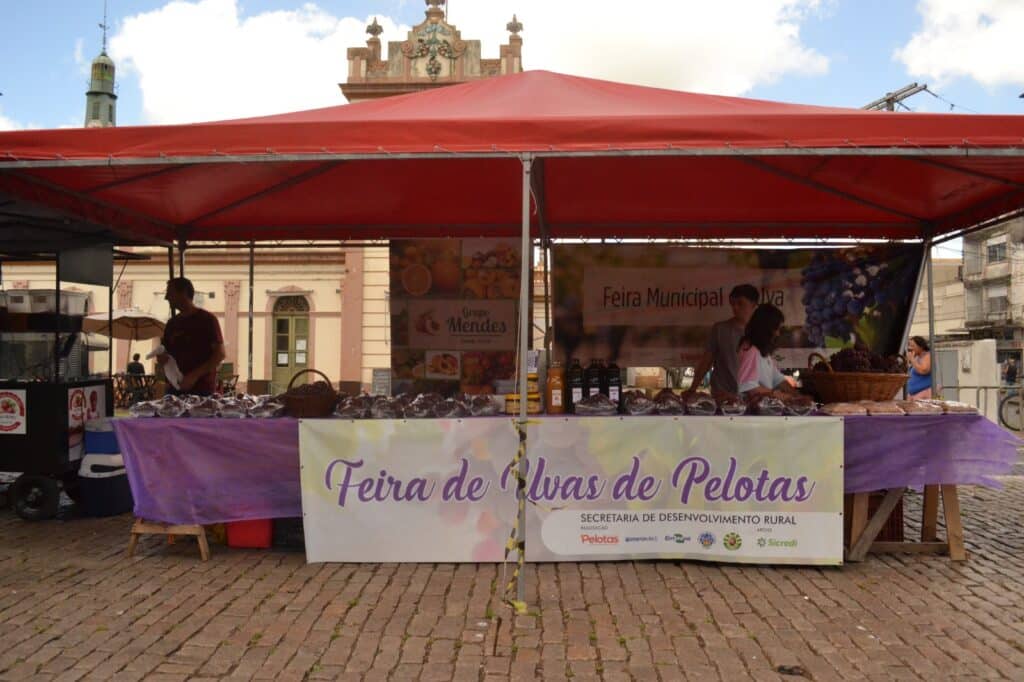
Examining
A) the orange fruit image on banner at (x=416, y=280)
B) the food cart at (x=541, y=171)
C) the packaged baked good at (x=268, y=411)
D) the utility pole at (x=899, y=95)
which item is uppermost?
the utility pole at (x=899, y=95)

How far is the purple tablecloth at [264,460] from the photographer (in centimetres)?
495

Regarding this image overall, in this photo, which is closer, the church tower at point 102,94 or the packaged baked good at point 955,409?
the packaged baked good at point 955,409

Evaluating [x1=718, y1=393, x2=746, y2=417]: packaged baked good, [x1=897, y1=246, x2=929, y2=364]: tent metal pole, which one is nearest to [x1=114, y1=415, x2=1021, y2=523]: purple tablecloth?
[x1=718, y1=393, x2=746, y2=417]: packaged baked good

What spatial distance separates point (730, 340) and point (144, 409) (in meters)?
4.35

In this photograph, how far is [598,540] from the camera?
475 cm

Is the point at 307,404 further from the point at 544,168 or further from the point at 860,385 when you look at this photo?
the point at 860,385

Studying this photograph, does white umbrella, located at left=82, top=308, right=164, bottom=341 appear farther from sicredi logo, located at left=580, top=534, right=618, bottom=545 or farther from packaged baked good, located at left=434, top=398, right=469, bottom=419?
sicredi logo, located at left=580, top=534, right=618, bottom=545

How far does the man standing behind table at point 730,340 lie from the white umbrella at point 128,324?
13.1m

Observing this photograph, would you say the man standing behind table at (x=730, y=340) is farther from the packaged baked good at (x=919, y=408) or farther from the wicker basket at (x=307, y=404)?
the wicker basket at (x=307, y=404)

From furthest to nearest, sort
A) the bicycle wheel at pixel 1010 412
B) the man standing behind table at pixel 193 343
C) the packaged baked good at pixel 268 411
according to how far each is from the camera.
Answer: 1. the bicycle wheel at pixel 1010 412
2. the man standing behind table at pixel 193 343
3. the packaged baked good at pixel 268 411

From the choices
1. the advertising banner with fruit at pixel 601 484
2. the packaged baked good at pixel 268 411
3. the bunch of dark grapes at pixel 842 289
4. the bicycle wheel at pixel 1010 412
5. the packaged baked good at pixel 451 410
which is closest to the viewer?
the advertising banner with fruit at pixel 601 484

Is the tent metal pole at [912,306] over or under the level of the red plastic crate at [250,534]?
over

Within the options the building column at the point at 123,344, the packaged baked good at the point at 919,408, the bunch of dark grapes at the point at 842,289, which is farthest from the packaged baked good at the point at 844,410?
the building column at the point at 123,344

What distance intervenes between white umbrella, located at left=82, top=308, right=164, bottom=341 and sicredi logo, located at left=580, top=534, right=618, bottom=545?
13.5 m
